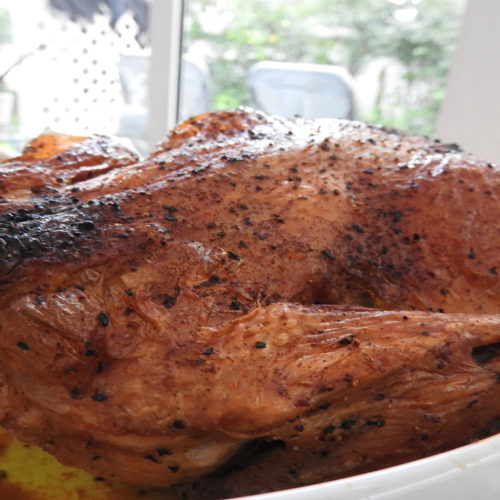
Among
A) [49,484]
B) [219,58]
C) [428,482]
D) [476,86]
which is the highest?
[476,86]

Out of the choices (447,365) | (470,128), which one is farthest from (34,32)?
(447,365)

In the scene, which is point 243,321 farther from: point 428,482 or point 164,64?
point 164,64

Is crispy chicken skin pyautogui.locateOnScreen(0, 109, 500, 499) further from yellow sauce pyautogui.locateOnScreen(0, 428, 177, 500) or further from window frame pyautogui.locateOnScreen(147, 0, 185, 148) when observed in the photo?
window frame pyautogui.locateOnScreen(147, 0, 185, 148)

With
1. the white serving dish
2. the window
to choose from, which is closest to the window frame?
the window

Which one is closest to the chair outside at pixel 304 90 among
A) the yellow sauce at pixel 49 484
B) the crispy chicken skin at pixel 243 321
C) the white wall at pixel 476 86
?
the white wall at pixel 476 86

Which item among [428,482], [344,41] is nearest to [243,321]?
[428,482]

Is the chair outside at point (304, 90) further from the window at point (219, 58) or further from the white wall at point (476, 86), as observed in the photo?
the white wall at point (476, 86)

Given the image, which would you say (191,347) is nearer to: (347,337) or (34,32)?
(347,337)
